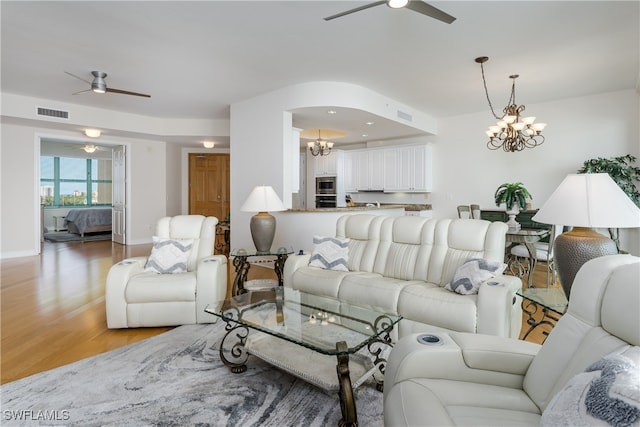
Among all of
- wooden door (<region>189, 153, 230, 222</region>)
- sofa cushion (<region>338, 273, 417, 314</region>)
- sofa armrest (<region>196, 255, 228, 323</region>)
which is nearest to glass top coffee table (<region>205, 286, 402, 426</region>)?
sofa cushion (<region>338, 273, 417, 314</region>)

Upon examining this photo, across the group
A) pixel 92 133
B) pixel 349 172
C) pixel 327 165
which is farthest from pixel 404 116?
pixel 92 133

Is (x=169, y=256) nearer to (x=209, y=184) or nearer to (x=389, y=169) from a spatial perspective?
(x=389, y=169)

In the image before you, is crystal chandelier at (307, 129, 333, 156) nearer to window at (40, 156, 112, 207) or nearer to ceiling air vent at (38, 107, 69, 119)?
ceiling air vent at (38, 107, 69, 119)

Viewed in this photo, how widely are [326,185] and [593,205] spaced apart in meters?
7.11

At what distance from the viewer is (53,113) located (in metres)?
5.87

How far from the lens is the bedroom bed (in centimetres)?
874

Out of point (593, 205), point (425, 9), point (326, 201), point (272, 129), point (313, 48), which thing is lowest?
point (593, 205)

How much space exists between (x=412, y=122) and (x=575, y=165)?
275cm

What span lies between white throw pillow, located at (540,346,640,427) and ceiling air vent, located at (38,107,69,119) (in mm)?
7458

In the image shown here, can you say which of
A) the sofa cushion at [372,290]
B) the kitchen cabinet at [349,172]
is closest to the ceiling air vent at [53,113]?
the kitchen cabinet at [349,172]

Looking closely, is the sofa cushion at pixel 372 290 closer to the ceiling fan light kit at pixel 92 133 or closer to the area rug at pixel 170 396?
the area rug at pixel 170 396

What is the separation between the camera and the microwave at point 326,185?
8711 millimetres

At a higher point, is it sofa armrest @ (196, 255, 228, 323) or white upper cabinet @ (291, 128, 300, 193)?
white upper cabinet @ (291, 128, 300, 193)

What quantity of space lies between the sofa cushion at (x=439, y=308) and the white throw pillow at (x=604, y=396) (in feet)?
4.63
